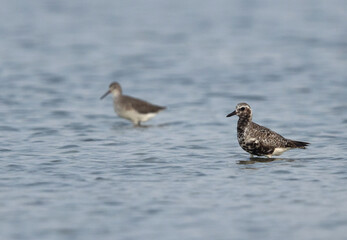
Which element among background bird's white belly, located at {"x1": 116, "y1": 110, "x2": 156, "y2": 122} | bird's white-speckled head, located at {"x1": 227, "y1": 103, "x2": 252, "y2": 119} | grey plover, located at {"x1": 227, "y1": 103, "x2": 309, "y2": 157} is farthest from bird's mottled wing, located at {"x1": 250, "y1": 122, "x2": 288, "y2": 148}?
background bird's white belly, located at {"x1": 116, "y1": 110, "x2": 156, "y2": 122}

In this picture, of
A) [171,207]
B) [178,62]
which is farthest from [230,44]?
[171,207]

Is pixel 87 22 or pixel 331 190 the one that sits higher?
pixel 87 22

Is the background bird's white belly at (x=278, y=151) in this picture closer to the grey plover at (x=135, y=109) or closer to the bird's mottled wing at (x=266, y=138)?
the bird's mottled wing at (x=266, y=138)

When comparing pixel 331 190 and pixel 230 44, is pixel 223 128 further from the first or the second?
pixel 230 44

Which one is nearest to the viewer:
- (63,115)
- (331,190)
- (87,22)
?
(331,190)

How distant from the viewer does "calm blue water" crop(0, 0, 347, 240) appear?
10.6 m

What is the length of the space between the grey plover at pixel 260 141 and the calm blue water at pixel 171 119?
31 cm

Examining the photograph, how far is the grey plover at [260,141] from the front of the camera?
14.6 m

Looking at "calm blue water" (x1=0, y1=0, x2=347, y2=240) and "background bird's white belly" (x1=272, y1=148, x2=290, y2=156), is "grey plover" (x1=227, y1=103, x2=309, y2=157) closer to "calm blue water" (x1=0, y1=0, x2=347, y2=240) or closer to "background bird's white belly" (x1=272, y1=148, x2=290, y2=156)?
"background bird's white belly" (x1=272, y1=148, x2=290, y2=156)

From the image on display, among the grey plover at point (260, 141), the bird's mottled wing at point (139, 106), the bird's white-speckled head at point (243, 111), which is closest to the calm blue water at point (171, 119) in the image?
the grey plover at point (260, 141)

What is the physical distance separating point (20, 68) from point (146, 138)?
1156 centimetres

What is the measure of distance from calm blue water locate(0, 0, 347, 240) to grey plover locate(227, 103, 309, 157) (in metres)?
0.31

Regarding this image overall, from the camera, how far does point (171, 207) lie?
11.1m

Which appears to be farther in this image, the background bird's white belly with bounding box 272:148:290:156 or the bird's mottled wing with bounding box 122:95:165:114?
the bird's mottled wing with bounding box 122:95:165:114
